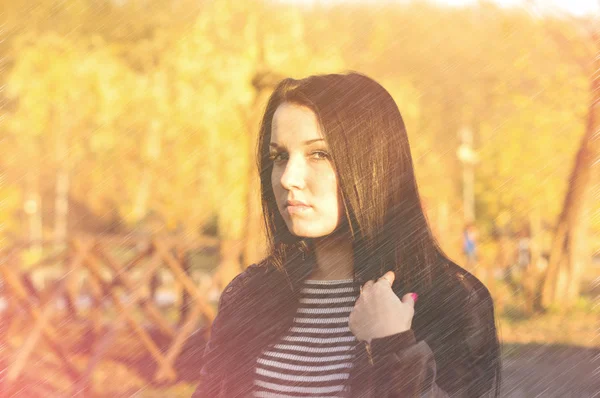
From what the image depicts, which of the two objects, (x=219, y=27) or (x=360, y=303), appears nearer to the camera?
(x=360, y=303)

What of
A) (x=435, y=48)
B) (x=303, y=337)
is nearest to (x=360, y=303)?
(x=303, y=337)

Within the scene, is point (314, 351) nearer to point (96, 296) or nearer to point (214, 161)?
point (96, 296)

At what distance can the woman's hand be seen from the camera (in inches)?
35.2

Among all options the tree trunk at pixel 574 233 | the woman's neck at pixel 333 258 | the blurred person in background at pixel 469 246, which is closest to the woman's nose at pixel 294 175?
the woman's neck at pixel 333 258

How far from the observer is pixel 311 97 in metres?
1.00

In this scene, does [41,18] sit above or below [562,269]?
above

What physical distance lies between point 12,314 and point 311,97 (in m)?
4.87

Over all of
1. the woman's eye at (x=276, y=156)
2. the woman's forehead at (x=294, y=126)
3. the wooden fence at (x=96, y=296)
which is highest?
the woman's forehead at (x=294, y=126)

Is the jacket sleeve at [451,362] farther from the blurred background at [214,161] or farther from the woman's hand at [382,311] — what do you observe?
the blurred background at [214,161]

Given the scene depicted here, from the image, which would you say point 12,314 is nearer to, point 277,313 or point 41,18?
point 41,18

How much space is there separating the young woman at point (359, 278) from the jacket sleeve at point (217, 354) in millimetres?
31

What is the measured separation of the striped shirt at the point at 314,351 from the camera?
3.34 ft

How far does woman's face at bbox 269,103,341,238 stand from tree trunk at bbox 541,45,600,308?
578cm

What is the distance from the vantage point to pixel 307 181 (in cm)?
97
